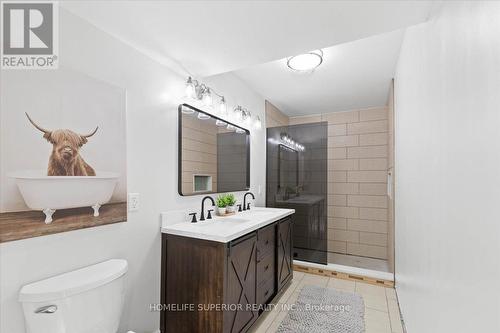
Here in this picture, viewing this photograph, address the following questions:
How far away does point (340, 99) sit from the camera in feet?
11.0

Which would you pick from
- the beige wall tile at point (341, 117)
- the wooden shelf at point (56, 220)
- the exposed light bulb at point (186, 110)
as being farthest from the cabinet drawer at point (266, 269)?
the beige wall tile at point (341, 117)

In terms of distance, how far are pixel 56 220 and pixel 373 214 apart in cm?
395

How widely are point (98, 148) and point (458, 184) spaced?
5.77 ft

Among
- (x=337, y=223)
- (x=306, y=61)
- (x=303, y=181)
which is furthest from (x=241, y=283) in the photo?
(x=337, y=223)

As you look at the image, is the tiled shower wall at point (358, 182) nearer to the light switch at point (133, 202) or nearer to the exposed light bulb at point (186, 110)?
the exposed light bulb at point (186, 110)

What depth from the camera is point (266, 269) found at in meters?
2.17

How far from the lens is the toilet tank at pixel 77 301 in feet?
3.33

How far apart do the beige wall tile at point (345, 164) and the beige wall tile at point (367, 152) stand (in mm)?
101

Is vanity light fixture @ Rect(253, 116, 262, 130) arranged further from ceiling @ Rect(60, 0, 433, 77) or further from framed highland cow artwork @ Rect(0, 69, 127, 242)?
framed highland cow artwork @ Rect(0, 69, 127, 242)

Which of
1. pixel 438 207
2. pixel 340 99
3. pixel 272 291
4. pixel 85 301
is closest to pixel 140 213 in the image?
pixel 85 301

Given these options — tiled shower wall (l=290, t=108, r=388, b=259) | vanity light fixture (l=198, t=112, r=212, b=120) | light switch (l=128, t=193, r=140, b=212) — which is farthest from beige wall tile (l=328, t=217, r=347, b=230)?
light switch (l=128, t=193, r=140, b=212)

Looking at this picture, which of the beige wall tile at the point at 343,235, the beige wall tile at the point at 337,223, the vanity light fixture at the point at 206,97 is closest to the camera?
the vanity light fixture at the point at 206,97

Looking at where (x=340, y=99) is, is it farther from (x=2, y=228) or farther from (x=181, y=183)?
(x=2, y=228)

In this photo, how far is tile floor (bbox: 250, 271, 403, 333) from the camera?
2.00 m
